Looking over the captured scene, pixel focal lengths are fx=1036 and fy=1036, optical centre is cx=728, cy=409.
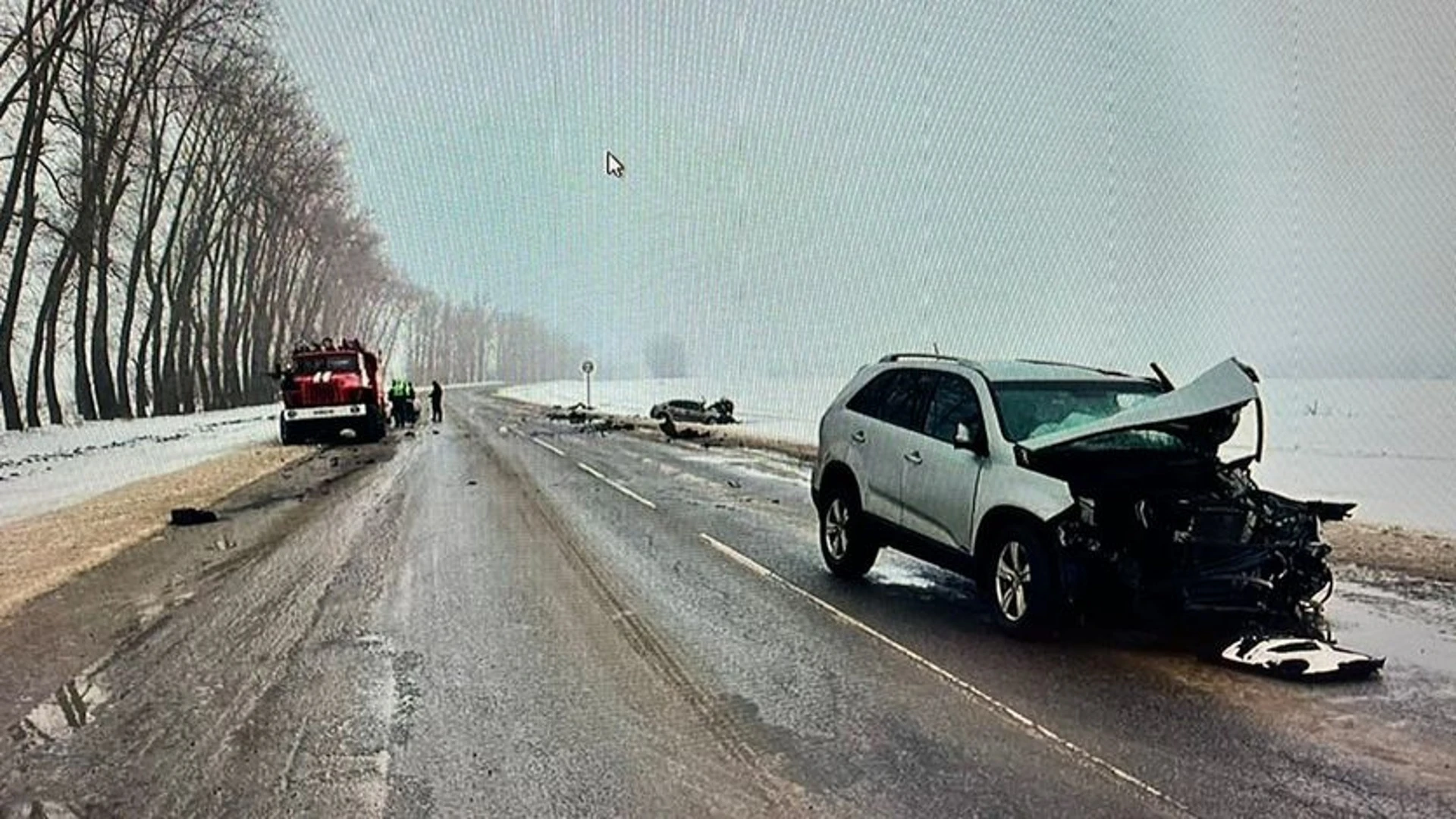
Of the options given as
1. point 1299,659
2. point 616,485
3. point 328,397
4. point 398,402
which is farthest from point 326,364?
point 1299,659

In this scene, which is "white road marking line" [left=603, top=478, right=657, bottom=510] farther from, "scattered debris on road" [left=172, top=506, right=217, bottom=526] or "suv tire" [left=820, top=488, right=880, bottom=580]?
"scattered debris on road" [left=172, top=506, right=217, bottom=526]

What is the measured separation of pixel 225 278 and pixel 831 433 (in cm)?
5733

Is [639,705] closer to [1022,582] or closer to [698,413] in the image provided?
[1022,582]

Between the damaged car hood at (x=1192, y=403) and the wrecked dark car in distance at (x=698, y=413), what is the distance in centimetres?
3149

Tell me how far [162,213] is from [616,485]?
38.2m

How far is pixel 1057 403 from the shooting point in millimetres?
7590

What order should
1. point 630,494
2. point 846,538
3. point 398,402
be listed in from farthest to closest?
point 398,402, point 630,494, point 846,538

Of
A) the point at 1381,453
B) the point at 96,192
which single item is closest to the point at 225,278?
the point at 96,192

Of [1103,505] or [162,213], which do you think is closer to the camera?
[1103,505]

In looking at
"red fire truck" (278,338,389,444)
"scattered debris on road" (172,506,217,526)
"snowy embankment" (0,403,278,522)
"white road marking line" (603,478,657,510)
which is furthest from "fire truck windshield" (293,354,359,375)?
"scattered debris on road" (172,506,217,526)

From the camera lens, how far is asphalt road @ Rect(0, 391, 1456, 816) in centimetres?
424

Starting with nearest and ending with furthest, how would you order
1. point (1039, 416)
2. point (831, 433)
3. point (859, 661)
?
point (859, 661)
point (1039, 416)
point (831, 433)

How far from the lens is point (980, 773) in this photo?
4.41m

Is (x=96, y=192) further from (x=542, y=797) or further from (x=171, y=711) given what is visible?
(x=542, y=797)
